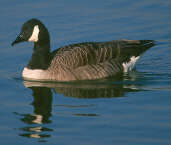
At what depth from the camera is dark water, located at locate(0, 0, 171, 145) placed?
9.67 meters

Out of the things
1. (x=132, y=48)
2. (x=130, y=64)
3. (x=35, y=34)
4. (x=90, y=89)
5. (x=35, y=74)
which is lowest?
(x=90, y=89)

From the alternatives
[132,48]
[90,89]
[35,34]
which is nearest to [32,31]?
[35,34]

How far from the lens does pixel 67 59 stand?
13289 mm

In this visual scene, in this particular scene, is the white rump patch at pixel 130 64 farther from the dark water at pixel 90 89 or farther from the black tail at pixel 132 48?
the dark water at pixel 90 89

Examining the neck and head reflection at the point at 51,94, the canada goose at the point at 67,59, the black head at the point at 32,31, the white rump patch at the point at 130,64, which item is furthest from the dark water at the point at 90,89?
the black head at the point at 32,31

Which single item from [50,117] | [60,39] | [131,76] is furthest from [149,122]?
[60,39]

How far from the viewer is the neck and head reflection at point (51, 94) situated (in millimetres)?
10021

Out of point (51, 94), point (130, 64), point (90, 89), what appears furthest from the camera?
point (130, 64)

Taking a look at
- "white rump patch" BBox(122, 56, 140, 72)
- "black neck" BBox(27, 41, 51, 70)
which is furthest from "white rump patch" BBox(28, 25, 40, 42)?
"white rump patch" BBox(122, 56, 140, 72)

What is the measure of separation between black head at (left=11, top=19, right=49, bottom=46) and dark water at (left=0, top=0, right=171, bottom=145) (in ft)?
3.48

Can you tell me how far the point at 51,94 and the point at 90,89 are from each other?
96cm

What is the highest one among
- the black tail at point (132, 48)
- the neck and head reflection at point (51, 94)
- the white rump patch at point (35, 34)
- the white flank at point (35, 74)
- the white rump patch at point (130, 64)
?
the white rump patch at point (35, 34)

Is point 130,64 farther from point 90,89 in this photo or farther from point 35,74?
point 35,74

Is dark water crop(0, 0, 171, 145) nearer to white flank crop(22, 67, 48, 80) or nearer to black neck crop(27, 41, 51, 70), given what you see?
white flank crop(22, 67, 48, 80)
